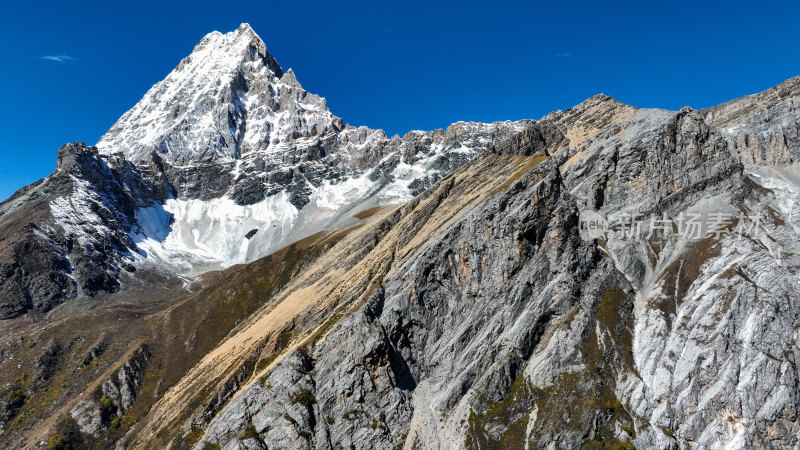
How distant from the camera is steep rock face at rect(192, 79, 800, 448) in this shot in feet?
167

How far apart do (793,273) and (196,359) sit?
112m

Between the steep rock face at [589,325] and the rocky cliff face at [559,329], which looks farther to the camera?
the rocky cliff face at [559,329]

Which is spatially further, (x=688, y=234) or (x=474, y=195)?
(x=474, y=195)

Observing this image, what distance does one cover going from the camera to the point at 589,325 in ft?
197

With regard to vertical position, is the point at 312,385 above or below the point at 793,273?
above

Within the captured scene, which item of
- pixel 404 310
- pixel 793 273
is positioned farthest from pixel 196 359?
pixel 793 273

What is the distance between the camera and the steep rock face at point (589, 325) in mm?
50938

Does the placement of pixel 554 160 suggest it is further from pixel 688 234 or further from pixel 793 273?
pixel 793 273

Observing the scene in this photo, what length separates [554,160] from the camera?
265 ft
